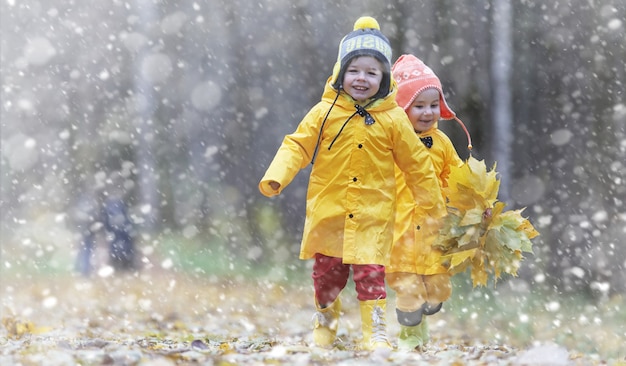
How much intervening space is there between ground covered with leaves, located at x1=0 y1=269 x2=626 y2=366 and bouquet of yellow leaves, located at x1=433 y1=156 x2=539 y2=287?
22.6 inches

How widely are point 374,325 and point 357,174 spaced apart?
93 cm

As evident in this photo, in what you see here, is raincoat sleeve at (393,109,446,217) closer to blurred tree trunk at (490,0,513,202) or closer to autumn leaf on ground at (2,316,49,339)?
autumn leaf on ground at (2,316,49,339)

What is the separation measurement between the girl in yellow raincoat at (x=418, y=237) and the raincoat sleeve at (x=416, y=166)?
0.07 meters

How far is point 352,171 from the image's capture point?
16.9ft

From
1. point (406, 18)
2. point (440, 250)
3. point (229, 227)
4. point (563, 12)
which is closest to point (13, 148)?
point (229, 227)

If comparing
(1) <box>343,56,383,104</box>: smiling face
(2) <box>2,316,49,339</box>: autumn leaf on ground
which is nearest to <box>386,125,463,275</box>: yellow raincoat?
(1) <box>343,56,383,104</box>: smiling face

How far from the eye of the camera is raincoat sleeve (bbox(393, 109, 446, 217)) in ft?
17.2

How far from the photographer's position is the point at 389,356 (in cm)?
453

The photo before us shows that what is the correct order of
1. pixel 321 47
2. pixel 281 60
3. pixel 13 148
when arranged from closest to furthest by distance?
1. pixel 321 47
2. pixel 281 60
3. pixel 13 148

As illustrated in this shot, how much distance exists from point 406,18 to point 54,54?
15.9m

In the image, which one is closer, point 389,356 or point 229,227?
point 389,356

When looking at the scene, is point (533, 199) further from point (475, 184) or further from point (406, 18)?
point (475, 184)

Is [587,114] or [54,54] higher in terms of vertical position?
[54,54]

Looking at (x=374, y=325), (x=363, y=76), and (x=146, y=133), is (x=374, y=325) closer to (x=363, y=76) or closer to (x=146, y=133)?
(x=363, y=76)
